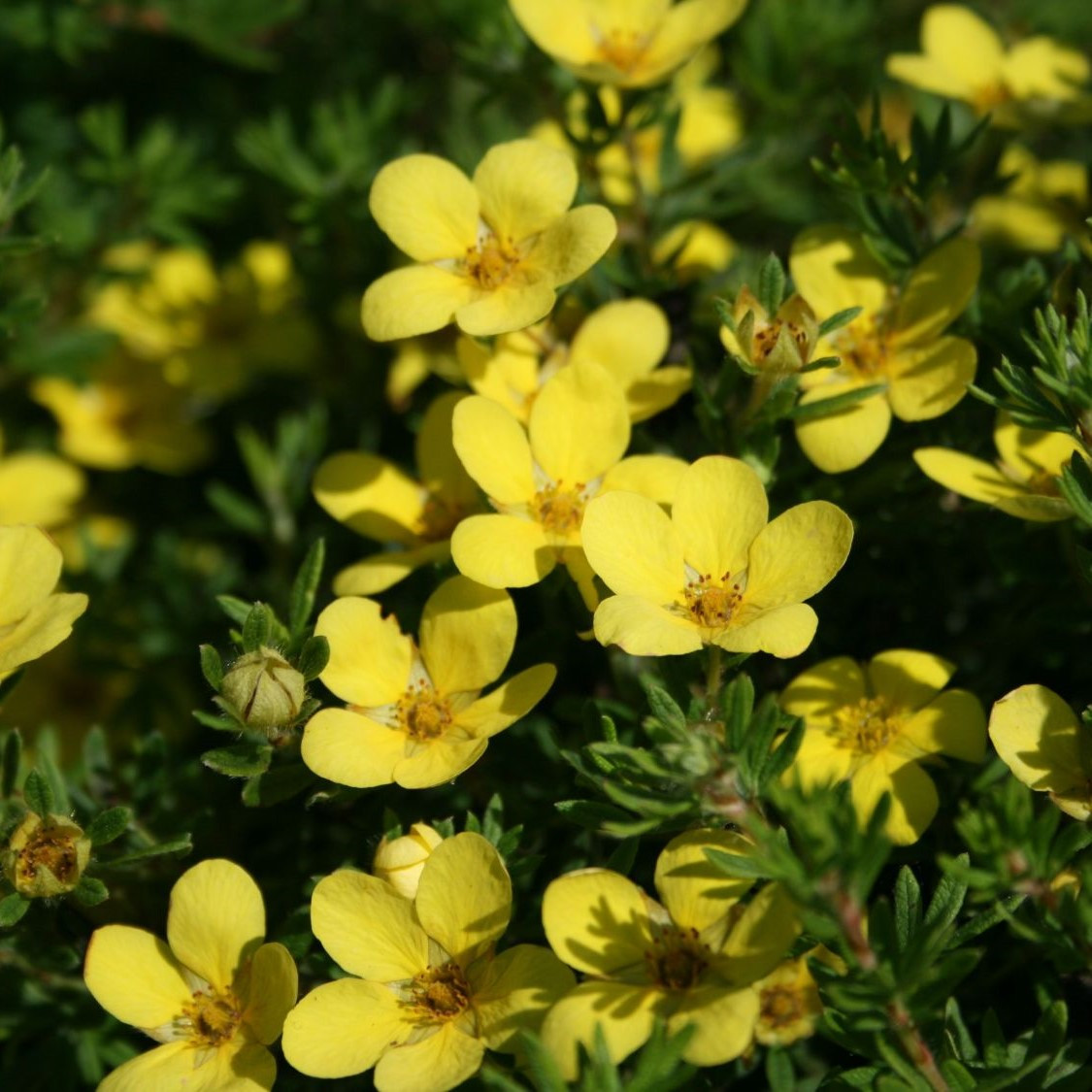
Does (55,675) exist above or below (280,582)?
below

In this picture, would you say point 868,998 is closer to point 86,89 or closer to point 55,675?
point 55,675

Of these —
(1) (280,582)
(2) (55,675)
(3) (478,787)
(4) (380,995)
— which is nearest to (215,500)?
(1) (280,582)

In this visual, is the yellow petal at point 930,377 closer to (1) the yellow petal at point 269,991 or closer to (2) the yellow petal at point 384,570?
(2) the yellow petal at point 384,570

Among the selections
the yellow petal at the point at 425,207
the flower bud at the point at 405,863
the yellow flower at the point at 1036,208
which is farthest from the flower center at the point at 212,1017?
the yellow flower at the point at 1036,208

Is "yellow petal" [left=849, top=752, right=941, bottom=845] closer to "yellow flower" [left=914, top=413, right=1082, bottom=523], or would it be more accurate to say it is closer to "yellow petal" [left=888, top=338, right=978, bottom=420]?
"yellow flower" [left=914, top=413, right=1082, bottom=523]

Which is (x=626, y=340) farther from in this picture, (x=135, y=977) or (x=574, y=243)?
(x=135, y=977)

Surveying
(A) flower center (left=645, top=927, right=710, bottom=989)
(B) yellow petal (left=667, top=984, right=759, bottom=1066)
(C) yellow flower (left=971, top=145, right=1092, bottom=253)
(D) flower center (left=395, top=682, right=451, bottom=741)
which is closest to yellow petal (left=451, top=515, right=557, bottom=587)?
(D) flower center (left=395, top=682, right=451, bottom=741)
